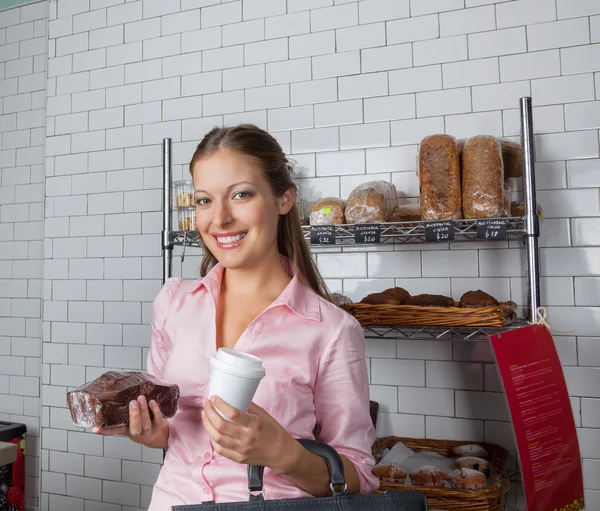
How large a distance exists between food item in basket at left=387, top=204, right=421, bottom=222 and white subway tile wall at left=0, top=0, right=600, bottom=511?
0.27m

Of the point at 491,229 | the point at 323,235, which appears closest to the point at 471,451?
the point at 491,229

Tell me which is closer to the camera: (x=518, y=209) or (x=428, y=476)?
(x=428, y=476)

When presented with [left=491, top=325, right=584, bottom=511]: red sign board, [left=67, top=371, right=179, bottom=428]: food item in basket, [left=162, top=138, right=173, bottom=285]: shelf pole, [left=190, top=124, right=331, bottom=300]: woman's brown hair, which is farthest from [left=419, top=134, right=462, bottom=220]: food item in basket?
[left=67, top=371, right=179, bottom=428]: food item in basket

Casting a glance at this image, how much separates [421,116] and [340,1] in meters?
0.68

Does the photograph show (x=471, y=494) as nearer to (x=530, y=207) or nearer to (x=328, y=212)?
(x=530, y=207)

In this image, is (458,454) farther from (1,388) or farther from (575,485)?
(1,388)

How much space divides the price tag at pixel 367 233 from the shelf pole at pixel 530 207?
508 mm

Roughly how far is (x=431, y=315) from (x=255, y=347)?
0.91m

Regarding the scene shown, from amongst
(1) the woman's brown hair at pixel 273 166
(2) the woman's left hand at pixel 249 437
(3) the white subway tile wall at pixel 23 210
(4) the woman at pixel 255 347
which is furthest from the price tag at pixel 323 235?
(3) the white subway tile wall at pixel 23 210

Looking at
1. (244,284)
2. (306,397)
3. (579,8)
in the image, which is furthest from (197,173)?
(579,8)

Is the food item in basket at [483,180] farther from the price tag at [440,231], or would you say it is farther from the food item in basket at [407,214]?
the food item in basket at [407,214]

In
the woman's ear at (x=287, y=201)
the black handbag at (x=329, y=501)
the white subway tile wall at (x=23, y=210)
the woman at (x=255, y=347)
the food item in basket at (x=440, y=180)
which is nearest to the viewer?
the black handbag at (x=329, y=501)

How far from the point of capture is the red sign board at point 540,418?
178 cm

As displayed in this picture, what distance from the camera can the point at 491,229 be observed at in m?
1.95
